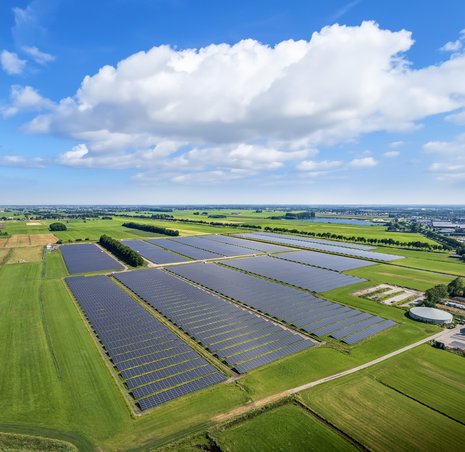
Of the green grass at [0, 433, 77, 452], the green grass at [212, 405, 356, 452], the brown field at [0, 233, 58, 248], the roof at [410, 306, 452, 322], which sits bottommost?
the green grass at [212, 405, 356, 452]

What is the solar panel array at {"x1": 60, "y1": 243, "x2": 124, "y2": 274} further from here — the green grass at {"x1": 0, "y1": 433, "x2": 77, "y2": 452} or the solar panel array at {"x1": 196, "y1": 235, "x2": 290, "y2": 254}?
the green grass at {"x1": 0, "y1": 433, "x2": 77, "y2": 452}

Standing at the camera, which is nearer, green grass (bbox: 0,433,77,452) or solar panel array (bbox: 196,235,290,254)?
green grass (bbox: 0,433,77,452)

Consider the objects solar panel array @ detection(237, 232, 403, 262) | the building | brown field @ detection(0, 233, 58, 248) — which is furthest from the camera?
brown field @ detection(0, 233, 58, 248)

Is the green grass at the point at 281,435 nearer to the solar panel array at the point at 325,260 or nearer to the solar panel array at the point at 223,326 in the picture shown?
the solar panel array at the point at 223,326

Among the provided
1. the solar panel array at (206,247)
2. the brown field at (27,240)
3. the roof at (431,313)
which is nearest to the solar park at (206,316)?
the roof at (431,313)

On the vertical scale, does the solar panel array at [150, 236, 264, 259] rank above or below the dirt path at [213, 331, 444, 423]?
above

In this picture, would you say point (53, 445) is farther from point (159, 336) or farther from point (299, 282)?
point (299, 282)

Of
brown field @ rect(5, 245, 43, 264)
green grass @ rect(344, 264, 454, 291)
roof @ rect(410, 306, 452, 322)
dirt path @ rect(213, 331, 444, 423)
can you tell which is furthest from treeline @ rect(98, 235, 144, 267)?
roof @ rect(410, 306, 452, 322)

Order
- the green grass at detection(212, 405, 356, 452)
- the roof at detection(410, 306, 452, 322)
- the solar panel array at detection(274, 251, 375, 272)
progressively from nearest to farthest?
the green grass at detection(212, 405, 356, 452) < the roof at detection(410, 306, 452, 322) < the solar panel array at detection(274, 251, 375, 272)

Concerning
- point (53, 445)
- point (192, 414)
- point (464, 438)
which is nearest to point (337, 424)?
point (464, 438)
